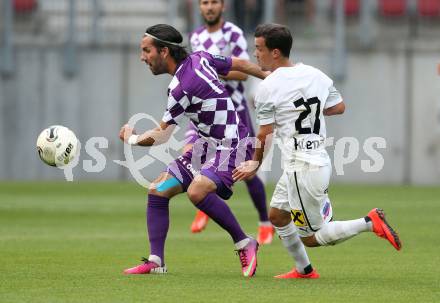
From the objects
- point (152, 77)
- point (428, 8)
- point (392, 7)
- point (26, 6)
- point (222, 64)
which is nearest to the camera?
point (222, 64)

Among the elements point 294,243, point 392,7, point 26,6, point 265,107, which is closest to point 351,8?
point 392,7

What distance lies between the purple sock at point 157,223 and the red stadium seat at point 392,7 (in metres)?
14.4

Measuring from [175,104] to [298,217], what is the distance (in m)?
1.25

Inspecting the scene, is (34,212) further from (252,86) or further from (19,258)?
(252,86)

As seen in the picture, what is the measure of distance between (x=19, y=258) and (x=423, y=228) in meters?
5.08

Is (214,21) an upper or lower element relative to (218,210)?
upper

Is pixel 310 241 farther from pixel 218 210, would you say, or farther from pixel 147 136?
pixel 147 136

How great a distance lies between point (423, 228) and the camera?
12883mm

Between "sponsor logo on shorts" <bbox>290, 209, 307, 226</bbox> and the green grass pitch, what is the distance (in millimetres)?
425

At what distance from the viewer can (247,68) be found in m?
9.05

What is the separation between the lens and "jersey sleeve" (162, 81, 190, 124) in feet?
28.0

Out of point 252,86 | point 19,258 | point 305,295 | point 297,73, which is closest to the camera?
point 305,295

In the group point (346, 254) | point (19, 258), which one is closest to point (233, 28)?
point (346, 254)

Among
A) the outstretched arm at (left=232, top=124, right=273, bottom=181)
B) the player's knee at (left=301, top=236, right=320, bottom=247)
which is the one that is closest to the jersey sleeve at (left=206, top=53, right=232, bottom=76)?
the outstretched arm at (left=232, top=124, right=273, bottom=181)
